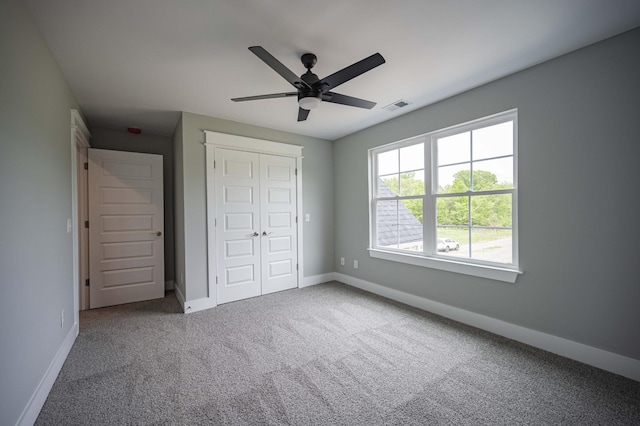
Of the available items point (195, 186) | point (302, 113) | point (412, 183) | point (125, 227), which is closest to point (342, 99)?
point (302, 113)

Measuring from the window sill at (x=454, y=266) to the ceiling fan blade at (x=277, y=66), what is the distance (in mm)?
2430

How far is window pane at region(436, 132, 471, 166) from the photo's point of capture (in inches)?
118

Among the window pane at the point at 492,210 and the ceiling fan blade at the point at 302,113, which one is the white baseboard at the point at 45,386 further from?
the window pane at the point at 492,210

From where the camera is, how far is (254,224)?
3957 millimetres

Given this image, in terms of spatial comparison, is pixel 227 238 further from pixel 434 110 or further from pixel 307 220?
pixel 434 110

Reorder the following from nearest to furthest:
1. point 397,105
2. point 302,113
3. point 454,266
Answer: point 302,113
point 454,266
point 397,105

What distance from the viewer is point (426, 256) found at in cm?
338

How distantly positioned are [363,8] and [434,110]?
73.2 inches

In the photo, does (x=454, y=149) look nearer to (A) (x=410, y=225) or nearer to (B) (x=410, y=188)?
(B) (x=410, y=188)

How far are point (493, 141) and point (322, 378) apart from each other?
2784 millimetres

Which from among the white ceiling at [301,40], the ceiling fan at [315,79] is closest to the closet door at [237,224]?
the white ceiling at [301,40]

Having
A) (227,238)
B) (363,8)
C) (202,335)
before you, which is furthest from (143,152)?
(363,8)

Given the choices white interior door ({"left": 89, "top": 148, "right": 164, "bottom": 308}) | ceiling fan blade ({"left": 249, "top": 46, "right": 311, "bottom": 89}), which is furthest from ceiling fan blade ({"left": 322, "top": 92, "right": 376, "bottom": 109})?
white interior door ({"left": 89, "top": 148, "right": 164, "bottom": 308})

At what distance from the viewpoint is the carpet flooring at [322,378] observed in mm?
1670
